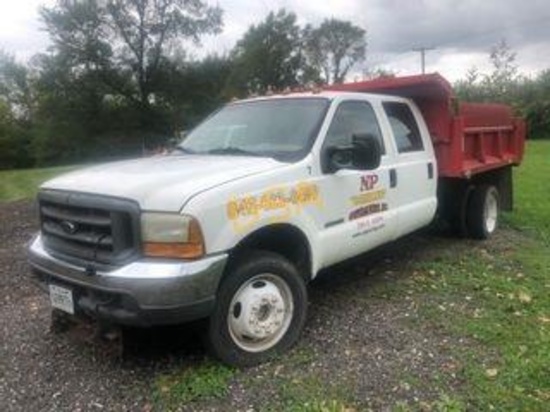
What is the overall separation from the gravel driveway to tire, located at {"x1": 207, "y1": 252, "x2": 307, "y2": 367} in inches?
5.2

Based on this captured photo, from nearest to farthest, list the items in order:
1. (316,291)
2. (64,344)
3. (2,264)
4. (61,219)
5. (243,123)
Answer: (61,219), (64,344), (243,123), (316,291), (2,264)

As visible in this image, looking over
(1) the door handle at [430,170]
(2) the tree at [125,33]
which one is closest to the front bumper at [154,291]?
(1) the door handle at [430,170]

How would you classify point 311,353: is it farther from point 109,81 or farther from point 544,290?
point 109,81

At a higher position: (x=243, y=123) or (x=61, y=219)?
(x=243, y=123)

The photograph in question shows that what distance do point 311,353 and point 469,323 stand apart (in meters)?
1.39

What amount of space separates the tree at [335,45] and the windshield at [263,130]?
61245mm

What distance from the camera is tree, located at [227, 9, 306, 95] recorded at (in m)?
57.8

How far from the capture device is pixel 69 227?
14.9 feet

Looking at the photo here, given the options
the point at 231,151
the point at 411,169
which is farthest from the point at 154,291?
the point at 411,169

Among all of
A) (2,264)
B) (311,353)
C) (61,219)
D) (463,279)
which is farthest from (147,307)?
(2,264)

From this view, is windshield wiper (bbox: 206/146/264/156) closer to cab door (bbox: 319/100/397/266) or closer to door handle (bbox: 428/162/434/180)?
cab door (bbox: 319/100/397/266)

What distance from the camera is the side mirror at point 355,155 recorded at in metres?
5.25

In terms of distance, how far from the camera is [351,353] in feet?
15.9

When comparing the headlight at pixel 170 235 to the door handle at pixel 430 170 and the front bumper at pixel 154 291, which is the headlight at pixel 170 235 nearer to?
the front bumper at pixel 154 291
